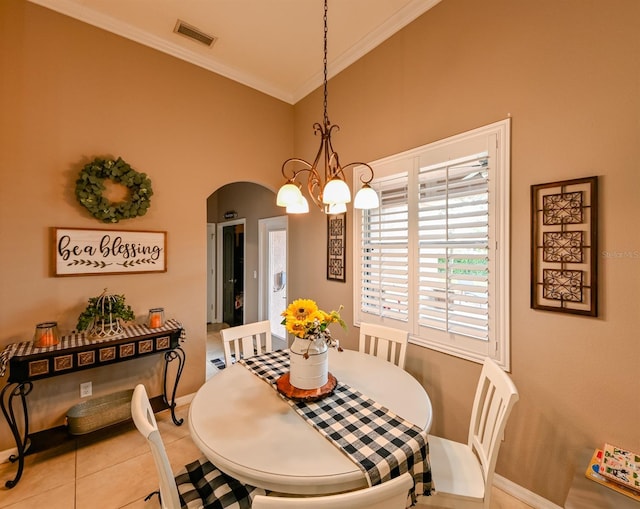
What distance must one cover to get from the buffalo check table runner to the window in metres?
0.96

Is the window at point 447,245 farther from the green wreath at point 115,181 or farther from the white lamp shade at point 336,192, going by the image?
the green wreath at point 115,181

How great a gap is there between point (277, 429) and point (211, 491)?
0.36 metres

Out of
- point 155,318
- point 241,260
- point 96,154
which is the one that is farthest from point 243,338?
point 241,260

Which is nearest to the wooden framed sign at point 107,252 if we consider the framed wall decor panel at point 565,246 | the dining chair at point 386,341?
the dining chair at point 386,341

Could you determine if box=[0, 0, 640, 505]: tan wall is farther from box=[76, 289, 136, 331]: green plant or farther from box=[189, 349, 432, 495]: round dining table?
box=[189, 349, 432, 495]: round dining table

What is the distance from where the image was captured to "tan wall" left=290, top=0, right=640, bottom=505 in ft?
4.73

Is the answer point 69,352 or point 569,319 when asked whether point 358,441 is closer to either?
point 569,319

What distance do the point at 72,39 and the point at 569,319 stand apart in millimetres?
4101

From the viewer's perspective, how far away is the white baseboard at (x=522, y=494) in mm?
1708

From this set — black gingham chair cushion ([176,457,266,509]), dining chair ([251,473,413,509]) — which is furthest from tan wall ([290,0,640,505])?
black gingham chair cushion ([176,457,266,509])

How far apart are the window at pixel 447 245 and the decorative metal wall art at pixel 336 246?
1.19 feet

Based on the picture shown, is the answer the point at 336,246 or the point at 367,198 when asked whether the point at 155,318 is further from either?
the point at 367,198

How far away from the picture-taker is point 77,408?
7.68 ft

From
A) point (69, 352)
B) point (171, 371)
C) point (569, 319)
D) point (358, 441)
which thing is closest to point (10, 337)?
point (69, 352)
